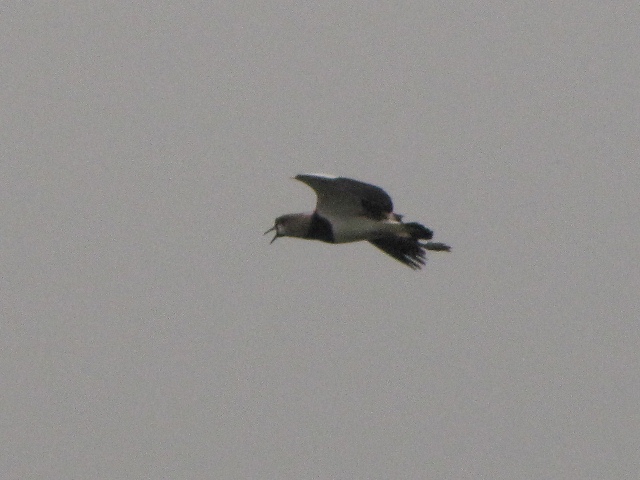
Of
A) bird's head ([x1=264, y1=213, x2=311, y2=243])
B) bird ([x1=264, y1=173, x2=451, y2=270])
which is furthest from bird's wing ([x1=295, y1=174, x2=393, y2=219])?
bird's head ([x1=264, y1=213, x2=311, y2=243])

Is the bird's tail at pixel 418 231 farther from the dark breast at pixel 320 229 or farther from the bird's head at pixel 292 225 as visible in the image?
the bird's head at pixel 292 225

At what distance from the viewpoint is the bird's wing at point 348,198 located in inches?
966

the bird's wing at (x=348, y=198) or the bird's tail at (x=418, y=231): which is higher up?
the bird's wing at (x=348, y=198)

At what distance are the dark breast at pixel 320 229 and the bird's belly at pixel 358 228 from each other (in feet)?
0.32

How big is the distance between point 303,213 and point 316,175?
2.90 metres

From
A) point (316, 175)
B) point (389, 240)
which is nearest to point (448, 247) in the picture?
point (389, 240)

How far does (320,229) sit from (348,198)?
3.22ft

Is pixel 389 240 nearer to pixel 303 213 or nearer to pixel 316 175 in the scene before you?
pixel 303 213

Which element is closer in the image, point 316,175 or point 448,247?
point 316,175

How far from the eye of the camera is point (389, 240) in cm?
2762

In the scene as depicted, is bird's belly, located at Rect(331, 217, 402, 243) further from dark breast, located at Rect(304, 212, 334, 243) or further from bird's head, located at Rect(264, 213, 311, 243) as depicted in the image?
bird's head, located at Rect(264, 213, 311, 243)

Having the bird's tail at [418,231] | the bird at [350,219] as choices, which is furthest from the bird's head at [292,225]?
the bird's tail at [418,231]

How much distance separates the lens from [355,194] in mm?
25188

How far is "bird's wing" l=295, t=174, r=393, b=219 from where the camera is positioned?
24547 millimetres
